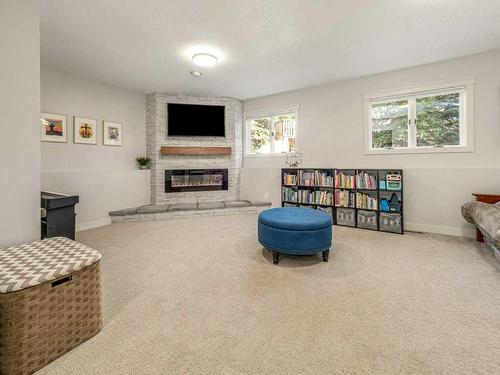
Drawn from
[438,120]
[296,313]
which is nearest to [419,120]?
[438,120]

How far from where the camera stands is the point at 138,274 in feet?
7.66

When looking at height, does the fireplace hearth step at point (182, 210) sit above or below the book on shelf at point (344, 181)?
below

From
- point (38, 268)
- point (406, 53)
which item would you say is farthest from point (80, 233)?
point (406, 53)

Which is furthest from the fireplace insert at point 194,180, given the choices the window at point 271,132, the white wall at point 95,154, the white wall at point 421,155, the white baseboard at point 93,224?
the white wall at point 421,155

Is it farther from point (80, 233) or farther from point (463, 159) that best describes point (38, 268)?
point (463, 159)

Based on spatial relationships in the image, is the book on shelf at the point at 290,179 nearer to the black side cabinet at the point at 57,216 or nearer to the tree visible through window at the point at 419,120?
the tree visible through window at the point at 419,120

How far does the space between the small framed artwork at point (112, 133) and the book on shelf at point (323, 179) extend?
391cm

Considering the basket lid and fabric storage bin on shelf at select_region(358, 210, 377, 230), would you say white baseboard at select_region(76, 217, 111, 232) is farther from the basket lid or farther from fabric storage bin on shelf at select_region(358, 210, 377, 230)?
fabric storage bin on shelf at select_region(358, 210, 377, 230)

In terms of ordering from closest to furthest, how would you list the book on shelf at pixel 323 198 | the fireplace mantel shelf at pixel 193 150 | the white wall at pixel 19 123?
the white wall at pixel 19 123 → the book on shelf at pixel 323 198 → the fireplace mantel shelf at pixel 193 150

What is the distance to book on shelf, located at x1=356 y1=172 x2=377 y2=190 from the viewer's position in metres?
4.00

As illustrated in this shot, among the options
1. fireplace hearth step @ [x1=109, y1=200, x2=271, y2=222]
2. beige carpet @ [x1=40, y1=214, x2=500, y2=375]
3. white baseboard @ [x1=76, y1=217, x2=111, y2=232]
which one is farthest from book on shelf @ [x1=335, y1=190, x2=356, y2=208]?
white baseboard @ [x1=76, y1=217, x2=111, y2=232]

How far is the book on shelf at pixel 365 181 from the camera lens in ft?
13.1

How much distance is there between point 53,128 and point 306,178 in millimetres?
4382

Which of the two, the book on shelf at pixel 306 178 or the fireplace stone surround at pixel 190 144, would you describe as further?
the fireplace stone surround at pixel 190 144
